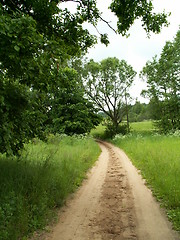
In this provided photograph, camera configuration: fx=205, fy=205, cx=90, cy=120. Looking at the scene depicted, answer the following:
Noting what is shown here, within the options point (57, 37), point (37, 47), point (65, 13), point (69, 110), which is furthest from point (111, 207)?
point (69, 110)

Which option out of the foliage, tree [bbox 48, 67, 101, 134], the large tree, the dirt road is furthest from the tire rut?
the foliage

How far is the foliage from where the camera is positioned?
1089 inches

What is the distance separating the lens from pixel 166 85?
93.2 feet

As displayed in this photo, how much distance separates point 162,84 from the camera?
29172mm

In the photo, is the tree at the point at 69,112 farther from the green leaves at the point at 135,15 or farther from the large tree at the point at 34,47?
the green leaves at the point at 135,15

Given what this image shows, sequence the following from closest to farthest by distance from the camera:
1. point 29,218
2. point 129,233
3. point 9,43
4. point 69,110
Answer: point 9,43
point 129,233
point 29,218
point 69,110

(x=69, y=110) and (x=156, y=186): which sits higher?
(x=69, y=110)

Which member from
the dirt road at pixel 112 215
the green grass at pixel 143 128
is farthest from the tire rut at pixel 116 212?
the green grass at pixel 143 128

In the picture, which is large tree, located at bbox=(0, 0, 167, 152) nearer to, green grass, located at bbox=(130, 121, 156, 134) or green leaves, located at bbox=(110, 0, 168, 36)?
green leaves, located at bbox=(110, 0, 168, 36)

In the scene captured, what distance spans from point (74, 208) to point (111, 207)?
104 centimetres

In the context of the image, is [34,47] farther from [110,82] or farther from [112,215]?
[110,82]

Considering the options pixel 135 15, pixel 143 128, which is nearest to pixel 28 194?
pixel 135 15

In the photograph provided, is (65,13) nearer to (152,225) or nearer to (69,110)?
(152,225)

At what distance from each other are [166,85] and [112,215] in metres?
26.3
